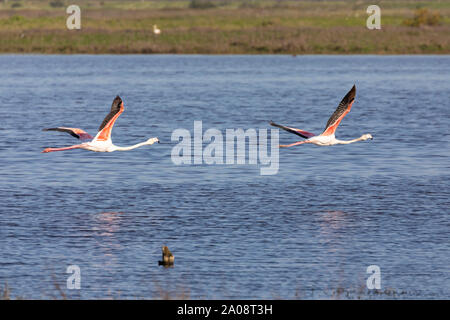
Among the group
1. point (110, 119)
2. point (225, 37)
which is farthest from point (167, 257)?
point (225, 37)

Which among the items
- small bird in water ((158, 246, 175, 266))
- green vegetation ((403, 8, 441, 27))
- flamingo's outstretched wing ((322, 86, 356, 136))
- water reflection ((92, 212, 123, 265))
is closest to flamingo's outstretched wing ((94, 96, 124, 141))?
water reflection ((92, 212, 123, 265))

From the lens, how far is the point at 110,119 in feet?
69.6

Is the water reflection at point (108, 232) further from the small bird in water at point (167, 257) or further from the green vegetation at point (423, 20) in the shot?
the green vegetation at point (423, 20)

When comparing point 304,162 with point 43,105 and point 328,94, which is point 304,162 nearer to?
point 43,105

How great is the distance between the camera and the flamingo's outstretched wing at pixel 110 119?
2077 centimetres

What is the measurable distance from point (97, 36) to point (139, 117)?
4892 centimetres

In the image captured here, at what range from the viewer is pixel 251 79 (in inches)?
2933

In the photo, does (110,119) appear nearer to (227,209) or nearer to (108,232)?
(108,232)

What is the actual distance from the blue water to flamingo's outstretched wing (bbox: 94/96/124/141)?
215 centimetres

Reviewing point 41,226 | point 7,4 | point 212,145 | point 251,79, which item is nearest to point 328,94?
point 251,79

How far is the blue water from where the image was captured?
1836 cm

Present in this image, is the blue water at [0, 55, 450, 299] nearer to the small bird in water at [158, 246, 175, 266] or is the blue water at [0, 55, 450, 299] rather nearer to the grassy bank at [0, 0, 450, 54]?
the small bird in water at [158, 246, 175, 266]

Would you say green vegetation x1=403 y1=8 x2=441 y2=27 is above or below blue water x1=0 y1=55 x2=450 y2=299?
above

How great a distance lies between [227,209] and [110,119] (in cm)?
503
